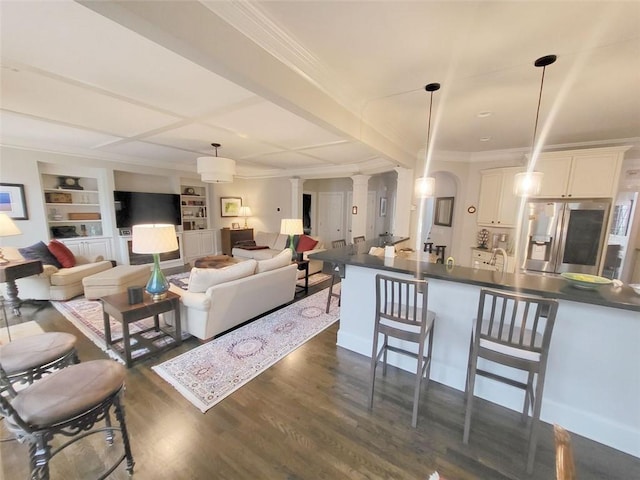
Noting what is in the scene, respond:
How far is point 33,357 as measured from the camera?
1.60 meters

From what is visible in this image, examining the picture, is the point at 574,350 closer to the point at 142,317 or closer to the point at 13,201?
the point at 142,317

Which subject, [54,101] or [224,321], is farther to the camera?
[224,321]

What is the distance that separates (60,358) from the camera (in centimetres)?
169

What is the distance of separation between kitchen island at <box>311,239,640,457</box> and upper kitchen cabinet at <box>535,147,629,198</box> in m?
2.60

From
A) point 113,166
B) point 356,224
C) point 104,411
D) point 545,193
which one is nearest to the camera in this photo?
point 104,411

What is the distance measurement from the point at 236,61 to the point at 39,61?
1731 mm

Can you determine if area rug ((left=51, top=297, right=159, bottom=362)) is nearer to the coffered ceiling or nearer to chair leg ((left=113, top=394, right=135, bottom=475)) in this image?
chair leg ((left=113, top=394, right=135, bottom=475))

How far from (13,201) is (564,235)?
866 centimetres

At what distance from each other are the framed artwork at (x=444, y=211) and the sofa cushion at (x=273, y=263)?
12.8 ft

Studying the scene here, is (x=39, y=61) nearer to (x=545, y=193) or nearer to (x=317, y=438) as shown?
(x=317, y=438)

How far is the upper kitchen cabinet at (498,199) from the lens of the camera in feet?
13.9

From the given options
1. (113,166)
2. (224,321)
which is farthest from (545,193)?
(113,166)

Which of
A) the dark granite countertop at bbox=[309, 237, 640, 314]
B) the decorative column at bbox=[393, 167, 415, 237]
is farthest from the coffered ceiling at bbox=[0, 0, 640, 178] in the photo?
the dark granite countertop at bbox=[309, 237, 640, 314]

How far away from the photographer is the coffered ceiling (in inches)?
54.7
